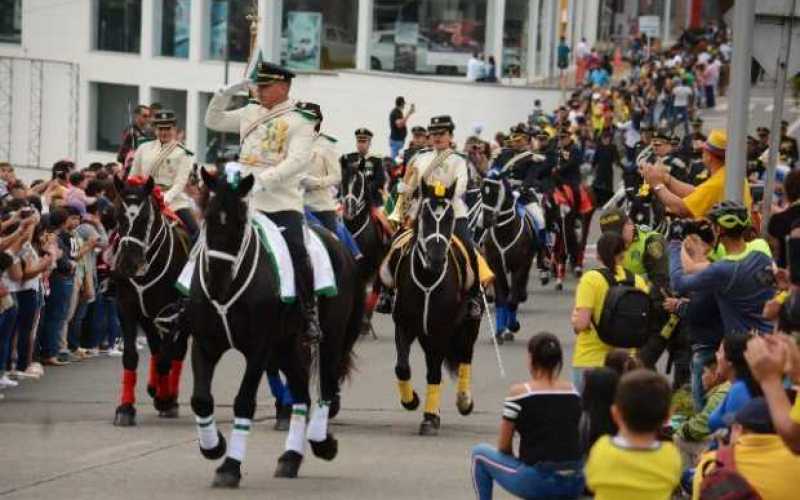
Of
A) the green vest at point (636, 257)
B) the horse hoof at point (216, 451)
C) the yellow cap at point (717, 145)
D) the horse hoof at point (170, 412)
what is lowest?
the horse hoof at point (170, 412)

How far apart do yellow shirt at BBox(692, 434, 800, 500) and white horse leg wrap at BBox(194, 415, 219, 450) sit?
17.2 ft

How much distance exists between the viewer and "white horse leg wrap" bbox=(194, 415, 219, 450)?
13.5m

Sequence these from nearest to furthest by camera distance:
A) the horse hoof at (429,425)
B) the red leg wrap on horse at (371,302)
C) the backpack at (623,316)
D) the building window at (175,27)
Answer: the backpack at (623,316), the horse hoof at (429,425), the red leg wrap on horse at (371,302), the building window at (175,27)

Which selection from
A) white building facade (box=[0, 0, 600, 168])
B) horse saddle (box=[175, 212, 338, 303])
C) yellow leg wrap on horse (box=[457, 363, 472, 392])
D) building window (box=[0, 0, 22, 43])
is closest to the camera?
horse saddle (box=[175, 212, 338, 303])

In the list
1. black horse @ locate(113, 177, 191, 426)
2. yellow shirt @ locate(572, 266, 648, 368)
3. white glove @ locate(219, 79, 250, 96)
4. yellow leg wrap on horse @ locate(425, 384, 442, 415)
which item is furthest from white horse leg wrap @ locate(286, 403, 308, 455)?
black horse @ locate(113, 177, 191, 426)

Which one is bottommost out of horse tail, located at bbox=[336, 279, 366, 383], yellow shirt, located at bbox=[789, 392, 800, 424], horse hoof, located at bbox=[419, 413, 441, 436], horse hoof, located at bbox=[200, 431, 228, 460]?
horse hoof, located at bbox=[419, 413, 441, 436]

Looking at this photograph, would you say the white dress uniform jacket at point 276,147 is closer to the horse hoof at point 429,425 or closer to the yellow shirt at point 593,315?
the yellow shirt at point 593,315

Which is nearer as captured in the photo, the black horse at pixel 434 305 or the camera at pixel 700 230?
the camera at pixel 700 230

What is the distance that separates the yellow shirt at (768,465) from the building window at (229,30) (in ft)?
146

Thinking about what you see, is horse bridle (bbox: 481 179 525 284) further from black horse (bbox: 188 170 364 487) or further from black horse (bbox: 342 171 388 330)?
black horse (bbox: 188 170 364 487)

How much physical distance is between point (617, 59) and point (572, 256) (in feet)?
118

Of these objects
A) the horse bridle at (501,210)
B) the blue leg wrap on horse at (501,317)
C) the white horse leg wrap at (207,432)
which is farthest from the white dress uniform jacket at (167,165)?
the horse bridle at (501,210)

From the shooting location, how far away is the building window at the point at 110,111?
55531mm

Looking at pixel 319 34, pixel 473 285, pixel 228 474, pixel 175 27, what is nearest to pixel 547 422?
pixel 228 474
